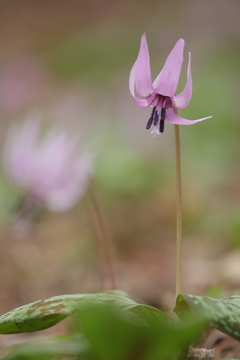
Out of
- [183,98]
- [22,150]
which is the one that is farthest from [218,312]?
[22,150]

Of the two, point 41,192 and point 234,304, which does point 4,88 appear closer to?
point 41,192

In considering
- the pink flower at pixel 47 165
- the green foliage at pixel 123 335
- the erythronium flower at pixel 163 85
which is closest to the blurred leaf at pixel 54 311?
the green foliage at pixel 123 335

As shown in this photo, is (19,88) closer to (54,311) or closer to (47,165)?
(47,165)

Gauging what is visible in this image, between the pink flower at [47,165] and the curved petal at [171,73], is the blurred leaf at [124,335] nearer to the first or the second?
the curved petal at [171,73]

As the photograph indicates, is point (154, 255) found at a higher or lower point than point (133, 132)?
lower

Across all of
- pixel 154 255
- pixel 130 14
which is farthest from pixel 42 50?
pixel 154 255

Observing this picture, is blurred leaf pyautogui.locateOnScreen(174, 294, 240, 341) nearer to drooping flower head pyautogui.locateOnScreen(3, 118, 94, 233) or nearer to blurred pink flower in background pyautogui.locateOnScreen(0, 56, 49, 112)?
drooping flower head pyautogui.locateOnScreen(3, 118, 94, 233)

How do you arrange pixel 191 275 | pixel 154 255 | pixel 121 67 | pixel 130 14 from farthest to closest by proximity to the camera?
pixel 130 14, pixel 121 67, pixel 154 255, pixel 191 275
